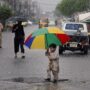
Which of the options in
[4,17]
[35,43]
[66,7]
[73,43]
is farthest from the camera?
[66,7]

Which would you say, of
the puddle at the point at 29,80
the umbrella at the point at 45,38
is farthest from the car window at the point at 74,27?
the umbrella at the point at 45,38

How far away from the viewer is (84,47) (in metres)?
28.4

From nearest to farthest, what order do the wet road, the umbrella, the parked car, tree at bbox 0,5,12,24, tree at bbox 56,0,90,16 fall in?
the wet road < the umbrella < the parked car < tree at bbox 0,5,12,24 < tree at bbox 56,0,90,16

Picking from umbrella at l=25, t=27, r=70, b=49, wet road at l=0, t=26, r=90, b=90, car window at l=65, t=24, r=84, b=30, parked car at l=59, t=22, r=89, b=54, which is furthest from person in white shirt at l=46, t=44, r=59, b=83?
car window at l=65, t=24, r=84, b=30

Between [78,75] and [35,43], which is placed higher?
[35,43]

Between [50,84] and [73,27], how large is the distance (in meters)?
14.4

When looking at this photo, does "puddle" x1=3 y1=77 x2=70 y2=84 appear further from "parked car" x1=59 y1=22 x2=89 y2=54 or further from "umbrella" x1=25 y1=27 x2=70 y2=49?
"parked car" x1=59 y1=22 x2=89 y2=54

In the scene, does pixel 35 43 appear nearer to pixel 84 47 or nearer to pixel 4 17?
pixel 84 47

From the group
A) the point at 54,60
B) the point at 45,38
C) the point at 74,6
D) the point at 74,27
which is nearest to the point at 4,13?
the point at 74,6

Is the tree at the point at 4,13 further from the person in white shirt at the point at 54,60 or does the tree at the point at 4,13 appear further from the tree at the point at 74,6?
the person in white shirt at the point at 54,60

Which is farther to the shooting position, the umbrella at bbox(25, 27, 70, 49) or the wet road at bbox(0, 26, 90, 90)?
the umbrella at bbox(25, 27, 70, 49)

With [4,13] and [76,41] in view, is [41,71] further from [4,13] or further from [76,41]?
[4,13]

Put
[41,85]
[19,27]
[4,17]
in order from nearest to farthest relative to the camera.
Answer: [41,85], [19,27], [4,17]

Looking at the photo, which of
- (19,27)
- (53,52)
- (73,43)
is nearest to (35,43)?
(53,52)
